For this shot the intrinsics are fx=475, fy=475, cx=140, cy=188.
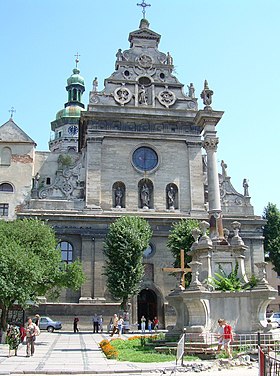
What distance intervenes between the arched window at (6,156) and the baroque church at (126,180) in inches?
3.4

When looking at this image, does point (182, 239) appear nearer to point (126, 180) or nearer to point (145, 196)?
point (145, 196)

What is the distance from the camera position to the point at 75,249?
37.2 m

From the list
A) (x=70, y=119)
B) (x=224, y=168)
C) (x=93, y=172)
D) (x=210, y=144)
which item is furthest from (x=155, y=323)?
(x=70, y=119)

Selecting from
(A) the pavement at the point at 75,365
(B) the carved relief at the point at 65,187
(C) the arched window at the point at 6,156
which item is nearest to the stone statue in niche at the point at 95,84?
(B) the carved relief at the point at 65,187

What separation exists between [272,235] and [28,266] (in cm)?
3008

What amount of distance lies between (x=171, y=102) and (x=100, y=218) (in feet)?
41.3

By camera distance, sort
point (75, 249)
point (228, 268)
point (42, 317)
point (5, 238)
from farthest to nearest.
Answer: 1. point (75, 249)
2. point (42, 317)
3. point (5, 238)
4. point (228, 268)

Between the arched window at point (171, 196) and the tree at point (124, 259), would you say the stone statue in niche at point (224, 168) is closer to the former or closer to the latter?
the arched window at point (171, 196)

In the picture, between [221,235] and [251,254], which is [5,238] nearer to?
[221,235]

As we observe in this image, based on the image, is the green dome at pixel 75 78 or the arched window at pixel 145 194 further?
the green dome at pixel 75 78

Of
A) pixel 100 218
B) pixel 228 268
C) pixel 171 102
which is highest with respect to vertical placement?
pixel 171 102

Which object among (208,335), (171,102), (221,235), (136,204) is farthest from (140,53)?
(208,335)

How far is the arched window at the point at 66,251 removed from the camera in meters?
37.3

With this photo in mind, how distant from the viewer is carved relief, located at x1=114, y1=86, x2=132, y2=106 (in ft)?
136
